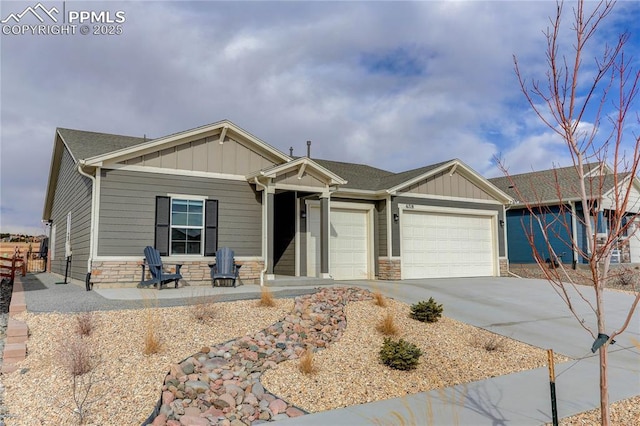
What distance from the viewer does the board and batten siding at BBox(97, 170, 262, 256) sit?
9791mm

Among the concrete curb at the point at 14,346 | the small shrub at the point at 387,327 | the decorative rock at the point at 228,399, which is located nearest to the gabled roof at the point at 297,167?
the small shrub at the point at 387,327

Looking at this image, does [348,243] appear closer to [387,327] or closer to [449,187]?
[449,187]

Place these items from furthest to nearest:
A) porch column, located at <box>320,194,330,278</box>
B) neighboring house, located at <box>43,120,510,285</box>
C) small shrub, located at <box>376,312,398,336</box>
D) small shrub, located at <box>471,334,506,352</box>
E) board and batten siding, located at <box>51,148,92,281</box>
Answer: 1. porch column, located at <box>320,194,330,278</box>
2. board and batten siding, located at <box>51,148,92,281</box>
3. neighboring house, located at <box>43,120,510,285</box>
4. small shrub, located at <box>376,312,398,336</box>
5. small shrub, located at <box>471,334,506,352</box>

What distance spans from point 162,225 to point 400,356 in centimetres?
679

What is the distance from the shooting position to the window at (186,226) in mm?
10250

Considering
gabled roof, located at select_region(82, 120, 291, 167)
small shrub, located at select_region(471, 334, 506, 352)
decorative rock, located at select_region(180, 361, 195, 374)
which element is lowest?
small shrub, located at select_region(471, 334, 506, 352)

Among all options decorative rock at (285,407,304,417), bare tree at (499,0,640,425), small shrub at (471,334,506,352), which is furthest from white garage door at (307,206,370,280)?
bare tree at (499,0,640,425)

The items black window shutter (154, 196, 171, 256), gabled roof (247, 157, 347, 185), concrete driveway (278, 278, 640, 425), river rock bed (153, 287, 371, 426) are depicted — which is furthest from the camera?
gabled roof (247, 157, 347, 185)

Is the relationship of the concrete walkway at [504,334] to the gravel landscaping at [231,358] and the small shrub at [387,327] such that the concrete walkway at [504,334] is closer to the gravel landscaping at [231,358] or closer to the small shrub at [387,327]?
the gravel landscaping at [231,358]

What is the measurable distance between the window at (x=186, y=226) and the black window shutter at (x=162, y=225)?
146 millimetres

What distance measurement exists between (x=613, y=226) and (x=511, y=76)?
4.95ft

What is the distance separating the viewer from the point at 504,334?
7219 mm

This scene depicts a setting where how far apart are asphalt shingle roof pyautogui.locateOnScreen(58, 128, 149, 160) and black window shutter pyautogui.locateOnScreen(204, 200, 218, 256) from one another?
2.80m

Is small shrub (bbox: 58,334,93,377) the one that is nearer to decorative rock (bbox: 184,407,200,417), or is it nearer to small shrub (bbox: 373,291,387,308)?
decorative rock (bbox: 184,407,200,417)
